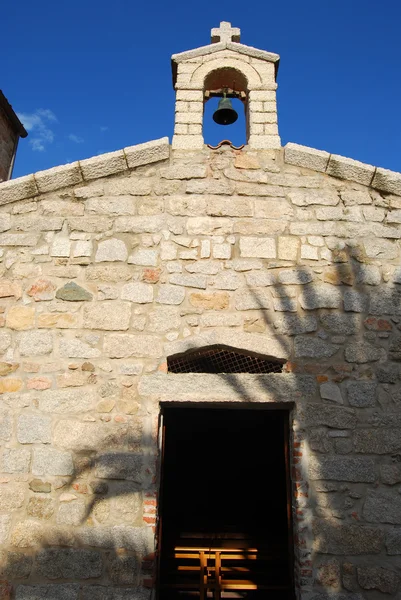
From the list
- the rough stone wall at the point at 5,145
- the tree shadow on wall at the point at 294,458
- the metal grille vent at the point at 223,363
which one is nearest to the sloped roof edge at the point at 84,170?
the tree shadow on wall at the point at 294,458

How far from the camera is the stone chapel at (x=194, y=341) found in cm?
328

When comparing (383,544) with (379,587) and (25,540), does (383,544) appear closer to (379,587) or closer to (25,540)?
(379,587)

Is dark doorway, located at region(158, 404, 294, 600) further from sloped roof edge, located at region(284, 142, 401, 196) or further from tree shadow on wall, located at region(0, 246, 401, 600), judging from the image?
sloped roof edge, located at region(284, 142, 401, 196)

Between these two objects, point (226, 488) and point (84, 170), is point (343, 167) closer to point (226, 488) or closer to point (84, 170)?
point (84, 170)

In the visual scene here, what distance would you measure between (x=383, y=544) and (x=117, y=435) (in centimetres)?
208

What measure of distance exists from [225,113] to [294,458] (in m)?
3.57

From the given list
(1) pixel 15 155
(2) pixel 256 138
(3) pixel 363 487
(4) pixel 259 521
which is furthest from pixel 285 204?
(1) pixel 15 155

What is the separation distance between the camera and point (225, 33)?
4.89m

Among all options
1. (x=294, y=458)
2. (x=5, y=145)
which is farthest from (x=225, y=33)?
(x=5, y=145)

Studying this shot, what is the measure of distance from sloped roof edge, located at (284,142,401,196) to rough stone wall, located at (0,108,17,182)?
5.80 metres

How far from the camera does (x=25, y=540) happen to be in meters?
3.27

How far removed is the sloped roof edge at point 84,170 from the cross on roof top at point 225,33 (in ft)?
4.84

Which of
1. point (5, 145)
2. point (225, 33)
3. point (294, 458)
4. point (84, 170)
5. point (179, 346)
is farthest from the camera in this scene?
point (5, 145)

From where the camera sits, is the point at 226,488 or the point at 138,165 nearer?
the point at 138,165
